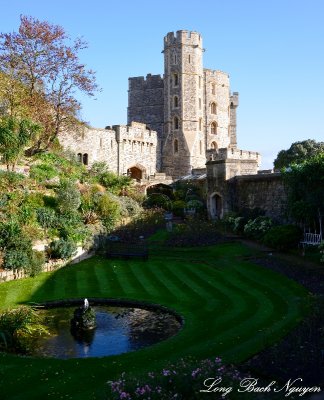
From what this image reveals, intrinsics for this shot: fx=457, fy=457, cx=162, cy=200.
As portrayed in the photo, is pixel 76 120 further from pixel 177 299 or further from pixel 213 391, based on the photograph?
pixel 213 391

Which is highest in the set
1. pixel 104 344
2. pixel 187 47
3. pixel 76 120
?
pixel 187 47

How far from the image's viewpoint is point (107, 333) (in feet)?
41.5

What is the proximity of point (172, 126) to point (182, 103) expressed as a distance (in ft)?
8.28

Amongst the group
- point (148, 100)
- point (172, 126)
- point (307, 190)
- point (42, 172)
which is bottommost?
point (307, 190)

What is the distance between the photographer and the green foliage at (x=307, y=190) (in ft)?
66.4

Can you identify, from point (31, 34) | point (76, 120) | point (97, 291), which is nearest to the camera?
point (97, 291)

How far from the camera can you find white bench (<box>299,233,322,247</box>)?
2058 centimetres

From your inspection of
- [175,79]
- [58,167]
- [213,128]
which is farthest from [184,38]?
[58,167]

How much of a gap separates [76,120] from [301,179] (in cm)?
1754

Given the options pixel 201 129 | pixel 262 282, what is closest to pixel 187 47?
pixel 201 129

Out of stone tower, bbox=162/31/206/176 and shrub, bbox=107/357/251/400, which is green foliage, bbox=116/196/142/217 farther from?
shrub, bbox=107/357/251/400

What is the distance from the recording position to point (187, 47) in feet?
150

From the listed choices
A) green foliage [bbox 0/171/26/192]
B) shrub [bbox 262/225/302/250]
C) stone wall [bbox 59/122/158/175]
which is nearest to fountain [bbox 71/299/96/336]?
shrub [bbox 262/225/302/250]

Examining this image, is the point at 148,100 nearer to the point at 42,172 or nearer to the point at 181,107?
the point at 181,107
